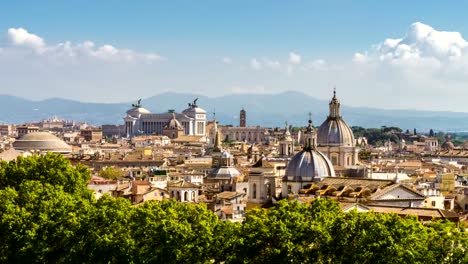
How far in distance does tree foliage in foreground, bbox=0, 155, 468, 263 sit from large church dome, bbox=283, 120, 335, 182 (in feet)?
85.1

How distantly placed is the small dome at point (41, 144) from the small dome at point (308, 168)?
7300 cm

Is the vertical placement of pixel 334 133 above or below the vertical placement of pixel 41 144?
above

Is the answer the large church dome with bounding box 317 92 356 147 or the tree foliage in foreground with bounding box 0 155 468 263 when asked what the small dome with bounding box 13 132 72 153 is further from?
the tree foliage in foreground with bounding box 0 155 468 263

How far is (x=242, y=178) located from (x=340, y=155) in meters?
10.4

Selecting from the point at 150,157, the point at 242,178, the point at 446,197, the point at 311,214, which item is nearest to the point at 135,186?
the point at 242,178

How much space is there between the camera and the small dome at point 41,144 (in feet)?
439

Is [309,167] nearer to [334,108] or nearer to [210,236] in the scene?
[334,108]

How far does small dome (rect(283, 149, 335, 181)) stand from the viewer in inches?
2569

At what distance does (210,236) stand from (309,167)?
98.9 feet

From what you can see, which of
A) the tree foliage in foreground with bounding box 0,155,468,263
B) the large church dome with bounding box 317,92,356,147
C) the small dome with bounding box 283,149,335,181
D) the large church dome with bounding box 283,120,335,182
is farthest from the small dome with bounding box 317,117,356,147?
the tree foliage in foreground with bounding box 0,155,468,263

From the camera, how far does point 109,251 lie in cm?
3625

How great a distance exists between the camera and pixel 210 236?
35969 millimetres

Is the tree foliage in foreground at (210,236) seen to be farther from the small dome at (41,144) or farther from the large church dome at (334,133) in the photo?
the small dome at (41,144)

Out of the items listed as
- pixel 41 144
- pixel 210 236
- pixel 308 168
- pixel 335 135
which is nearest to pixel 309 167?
pixel 308 168
